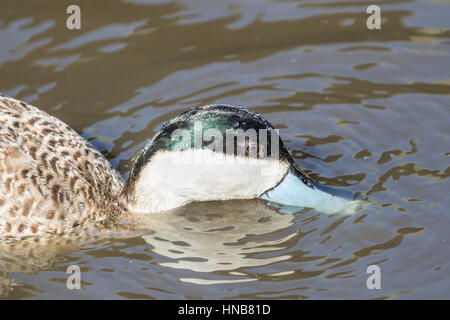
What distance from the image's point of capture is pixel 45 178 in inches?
262

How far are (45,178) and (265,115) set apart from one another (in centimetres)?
257

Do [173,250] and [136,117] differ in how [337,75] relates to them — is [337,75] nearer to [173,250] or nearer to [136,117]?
[136,117]

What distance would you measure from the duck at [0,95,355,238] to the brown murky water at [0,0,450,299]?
0.20m

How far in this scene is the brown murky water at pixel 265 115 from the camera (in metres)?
5.98

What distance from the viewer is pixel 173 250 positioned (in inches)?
253

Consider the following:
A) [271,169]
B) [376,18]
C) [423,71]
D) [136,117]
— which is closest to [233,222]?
[271,169]

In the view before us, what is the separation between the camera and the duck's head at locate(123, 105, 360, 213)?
639cm
